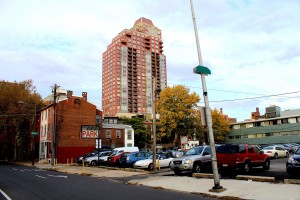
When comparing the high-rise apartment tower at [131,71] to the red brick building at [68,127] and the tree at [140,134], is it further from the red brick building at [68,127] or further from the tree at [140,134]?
the red brick building at [68,127]

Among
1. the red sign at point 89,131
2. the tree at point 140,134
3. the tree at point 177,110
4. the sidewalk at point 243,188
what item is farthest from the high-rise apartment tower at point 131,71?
the sidewalk at point 243,188

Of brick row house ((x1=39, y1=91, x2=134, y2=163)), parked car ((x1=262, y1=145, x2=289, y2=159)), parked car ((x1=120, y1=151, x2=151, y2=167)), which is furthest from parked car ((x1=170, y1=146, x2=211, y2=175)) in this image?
brick row house ((x1=39, y1=91, x2=134, y2=163))

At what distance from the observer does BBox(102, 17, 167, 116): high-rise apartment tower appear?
15062cm

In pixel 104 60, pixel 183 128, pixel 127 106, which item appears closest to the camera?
pixel 183 128

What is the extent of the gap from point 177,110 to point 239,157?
39.5m

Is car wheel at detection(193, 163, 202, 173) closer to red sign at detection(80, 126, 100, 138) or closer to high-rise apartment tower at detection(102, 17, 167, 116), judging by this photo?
red sign at detection(80, 126, 100, 138)

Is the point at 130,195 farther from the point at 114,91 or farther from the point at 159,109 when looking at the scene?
the point at 114,91

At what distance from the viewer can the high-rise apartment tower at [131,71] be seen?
151m

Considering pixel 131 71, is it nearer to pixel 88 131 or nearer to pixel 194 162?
pixel 88 131

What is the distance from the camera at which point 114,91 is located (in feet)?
494

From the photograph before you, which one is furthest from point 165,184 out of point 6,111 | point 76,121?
point 6,111

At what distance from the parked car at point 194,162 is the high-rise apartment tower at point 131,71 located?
414 feet

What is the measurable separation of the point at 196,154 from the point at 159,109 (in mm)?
41196

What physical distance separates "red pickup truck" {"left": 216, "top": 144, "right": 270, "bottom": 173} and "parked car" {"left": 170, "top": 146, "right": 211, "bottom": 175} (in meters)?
0.76
